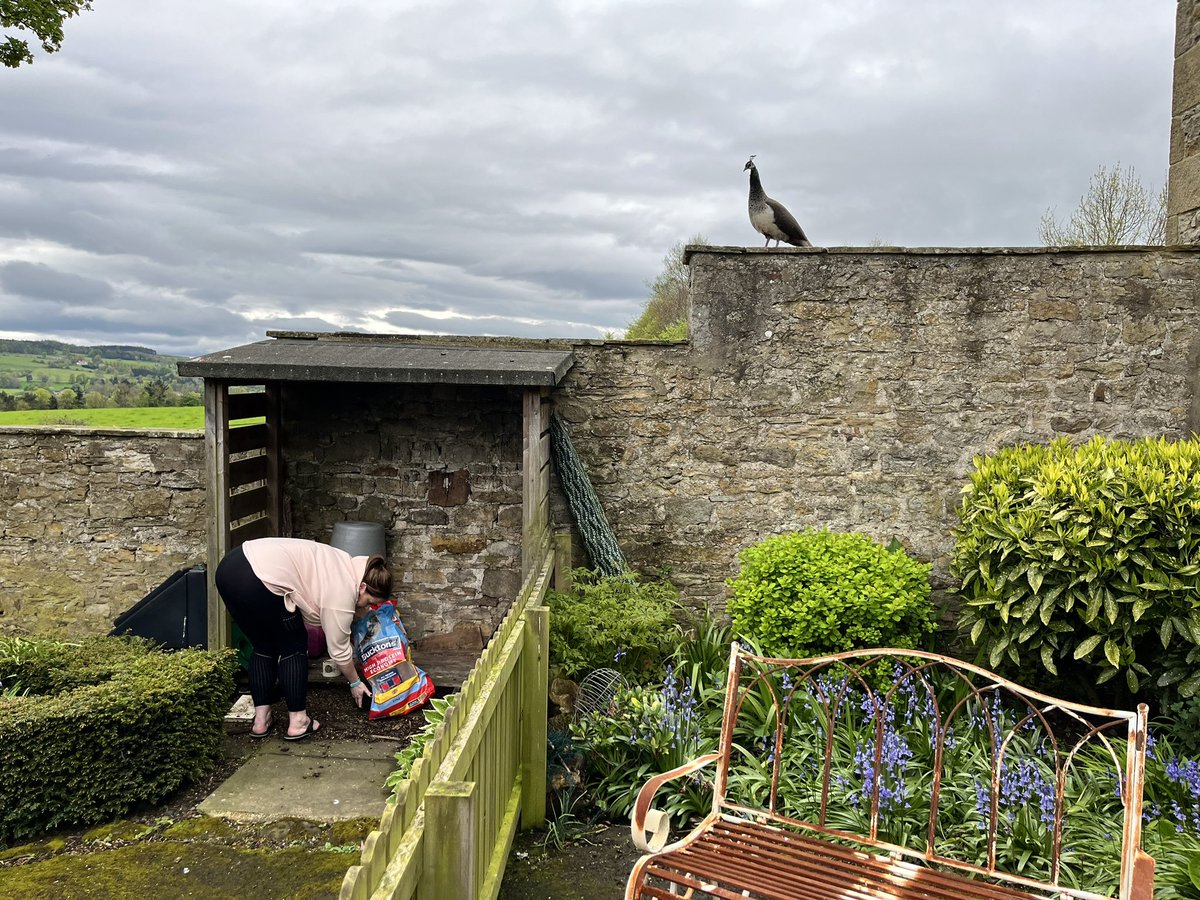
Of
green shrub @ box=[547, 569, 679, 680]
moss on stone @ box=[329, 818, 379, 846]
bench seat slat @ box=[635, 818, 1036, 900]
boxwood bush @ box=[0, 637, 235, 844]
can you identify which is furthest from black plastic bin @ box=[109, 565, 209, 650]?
bench seat slat @ box=[635, 818, 1036, 900]

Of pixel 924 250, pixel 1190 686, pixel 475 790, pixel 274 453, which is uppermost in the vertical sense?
pixel 924 250

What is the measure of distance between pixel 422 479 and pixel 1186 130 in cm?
626

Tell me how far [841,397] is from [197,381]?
4435 mm

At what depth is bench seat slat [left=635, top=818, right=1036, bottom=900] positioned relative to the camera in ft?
8.78

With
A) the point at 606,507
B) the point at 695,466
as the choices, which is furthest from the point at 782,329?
the point at 606,507

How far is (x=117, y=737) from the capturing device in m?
4.27

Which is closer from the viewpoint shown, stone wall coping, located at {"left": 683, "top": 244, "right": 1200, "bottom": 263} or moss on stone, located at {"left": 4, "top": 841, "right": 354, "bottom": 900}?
moss on stone, located at {"left": 4, "top": 841, "right": 354, "bottom": 900}

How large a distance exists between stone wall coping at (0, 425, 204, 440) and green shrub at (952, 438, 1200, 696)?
5.45 metres

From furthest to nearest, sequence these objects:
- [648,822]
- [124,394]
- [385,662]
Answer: [124,394] < [385,662] < [648,822]

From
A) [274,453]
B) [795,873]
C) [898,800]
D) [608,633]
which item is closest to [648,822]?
[795,873]

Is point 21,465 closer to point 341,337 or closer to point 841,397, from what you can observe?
point 341,337

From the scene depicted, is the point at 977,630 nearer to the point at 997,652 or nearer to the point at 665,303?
the point at 997,652

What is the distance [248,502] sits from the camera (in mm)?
6270

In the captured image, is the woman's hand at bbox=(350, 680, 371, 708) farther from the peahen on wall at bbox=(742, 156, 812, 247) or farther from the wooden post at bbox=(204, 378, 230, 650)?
the peahen on wall at bbox=(742, 156, 812, 247)
